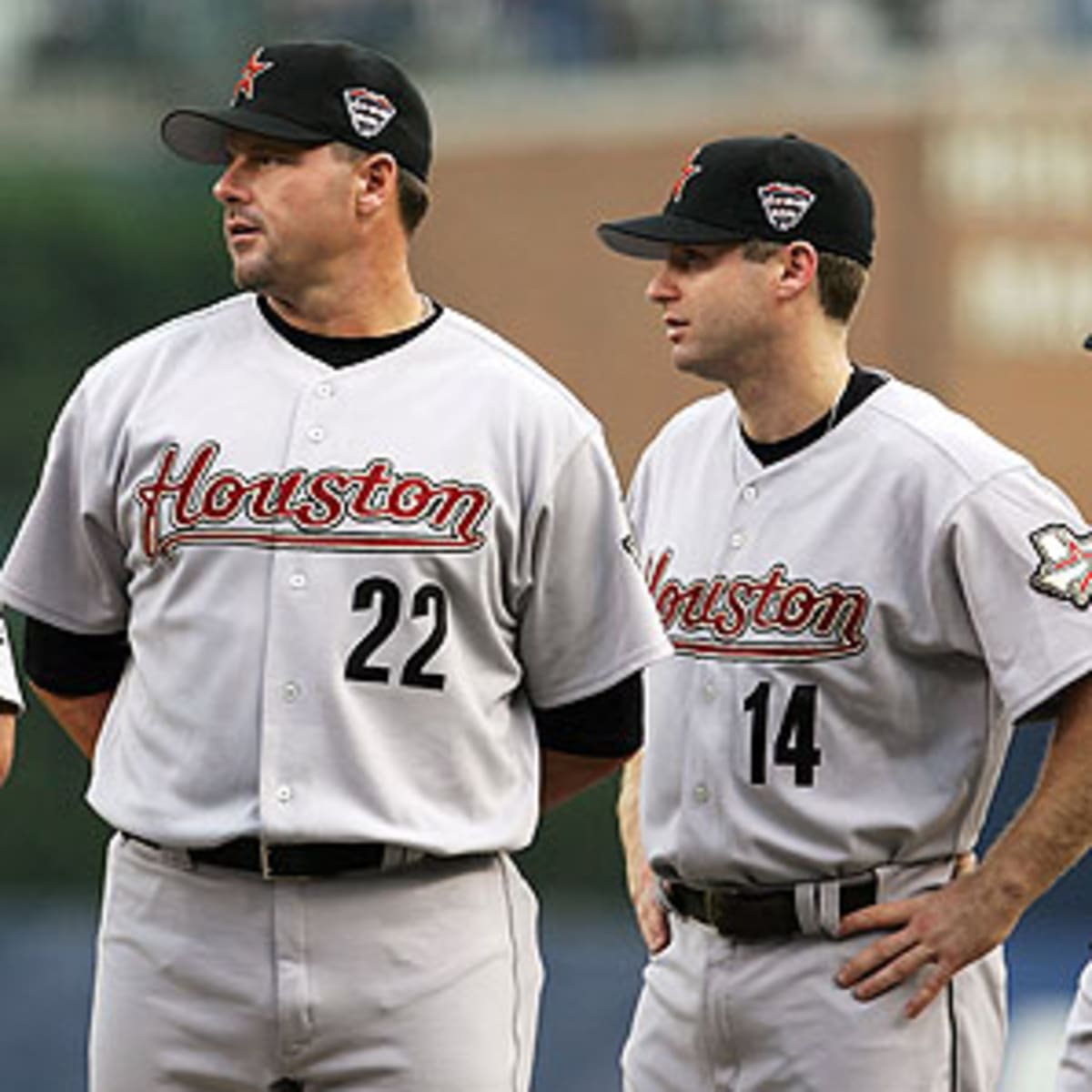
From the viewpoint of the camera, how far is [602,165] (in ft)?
75.6

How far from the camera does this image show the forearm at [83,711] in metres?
4.04

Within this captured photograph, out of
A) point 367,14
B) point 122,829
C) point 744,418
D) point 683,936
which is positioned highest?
point 744,418

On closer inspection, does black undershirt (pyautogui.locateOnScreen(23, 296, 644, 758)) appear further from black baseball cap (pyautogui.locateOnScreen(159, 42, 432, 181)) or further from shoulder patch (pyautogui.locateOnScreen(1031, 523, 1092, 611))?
shoulder patch (pyautogui.locateOnScreen(1031, 523, 1092, 611))

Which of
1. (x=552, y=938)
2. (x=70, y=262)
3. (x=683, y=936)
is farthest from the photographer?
(x=70, y=262)

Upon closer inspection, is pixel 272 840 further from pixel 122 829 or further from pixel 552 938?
pixel 552 938

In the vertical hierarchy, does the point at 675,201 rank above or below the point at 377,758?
above

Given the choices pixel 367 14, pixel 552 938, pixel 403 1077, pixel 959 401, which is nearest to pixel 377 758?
pixel 403 1077

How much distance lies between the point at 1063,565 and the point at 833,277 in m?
0.56

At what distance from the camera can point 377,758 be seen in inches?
145

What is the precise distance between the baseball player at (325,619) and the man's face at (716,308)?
414 mm

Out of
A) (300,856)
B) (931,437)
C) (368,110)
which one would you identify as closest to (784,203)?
(931,437)

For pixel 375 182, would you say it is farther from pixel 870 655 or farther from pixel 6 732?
pixel 870 655

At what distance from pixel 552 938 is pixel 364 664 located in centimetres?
1212

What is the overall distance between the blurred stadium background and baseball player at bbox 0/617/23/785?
56.3 feet
